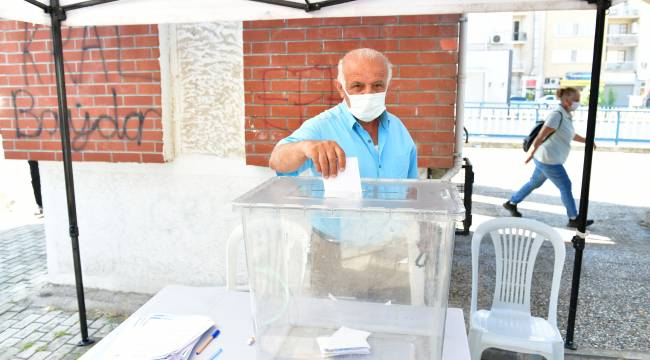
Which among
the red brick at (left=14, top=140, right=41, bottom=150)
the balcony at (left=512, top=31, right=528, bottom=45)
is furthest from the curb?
the balcony at (left=512, top=31, right=528, bottom=45)

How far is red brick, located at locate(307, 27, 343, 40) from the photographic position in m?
3.51

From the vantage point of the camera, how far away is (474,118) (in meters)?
14.1

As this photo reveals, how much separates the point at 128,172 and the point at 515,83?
44931mm

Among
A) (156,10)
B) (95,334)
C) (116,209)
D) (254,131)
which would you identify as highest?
(156,10)

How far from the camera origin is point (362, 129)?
7.20 feet

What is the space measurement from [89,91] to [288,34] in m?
1.66

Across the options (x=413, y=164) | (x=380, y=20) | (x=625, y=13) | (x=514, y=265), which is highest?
(x=625, y=13)

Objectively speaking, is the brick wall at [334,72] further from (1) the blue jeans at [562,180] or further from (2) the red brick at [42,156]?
(1) the blue jeans at [562,180]

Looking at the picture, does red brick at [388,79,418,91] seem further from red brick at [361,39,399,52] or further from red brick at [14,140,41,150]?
red brick at [14,140,41,150]

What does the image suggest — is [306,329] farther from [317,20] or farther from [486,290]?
[486,290]

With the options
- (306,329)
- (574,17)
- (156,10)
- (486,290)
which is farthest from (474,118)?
(574,17)

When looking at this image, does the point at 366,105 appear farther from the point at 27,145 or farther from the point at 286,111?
the point at 27,145

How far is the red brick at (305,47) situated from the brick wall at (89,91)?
3.37ft

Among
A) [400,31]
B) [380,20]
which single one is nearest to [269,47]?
[380,20]
